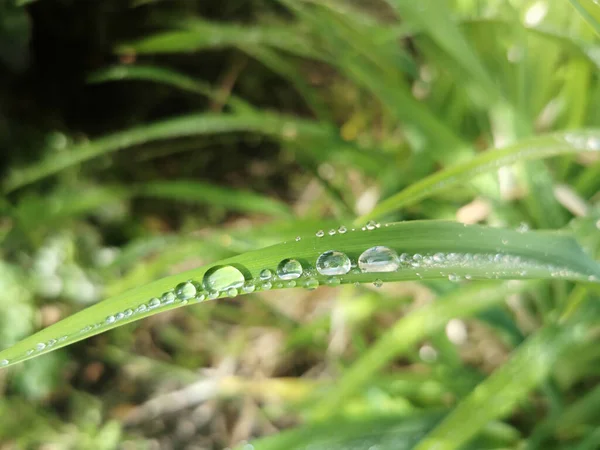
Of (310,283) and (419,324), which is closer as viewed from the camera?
(310,283)

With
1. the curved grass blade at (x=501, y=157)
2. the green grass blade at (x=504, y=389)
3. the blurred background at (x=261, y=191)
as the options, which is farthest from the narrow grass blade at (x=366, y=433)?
the curved grass blade at (x=501, y=157)

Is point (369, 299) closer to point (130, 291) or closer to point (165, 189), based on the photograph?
point (165, 189)

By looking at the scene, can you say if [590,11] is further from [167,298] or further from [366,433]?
[366,433]

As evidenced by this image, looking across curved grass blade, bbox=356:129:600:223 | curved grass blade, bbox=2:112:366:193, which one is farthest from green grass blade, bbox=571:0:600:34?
curved grass blade, bbox=2:112:366:193

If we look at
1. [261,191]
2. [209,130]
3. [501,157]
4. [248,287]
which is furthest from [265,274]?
[261,191]

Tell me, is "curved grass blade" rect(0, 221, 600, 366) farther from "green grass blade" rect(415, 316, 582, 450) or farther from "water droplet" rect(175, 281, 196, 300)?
"green grass blade" rect(415, 316, 582, 450)

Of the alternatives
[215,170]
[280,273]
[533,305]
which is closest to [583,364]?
[533,305]
